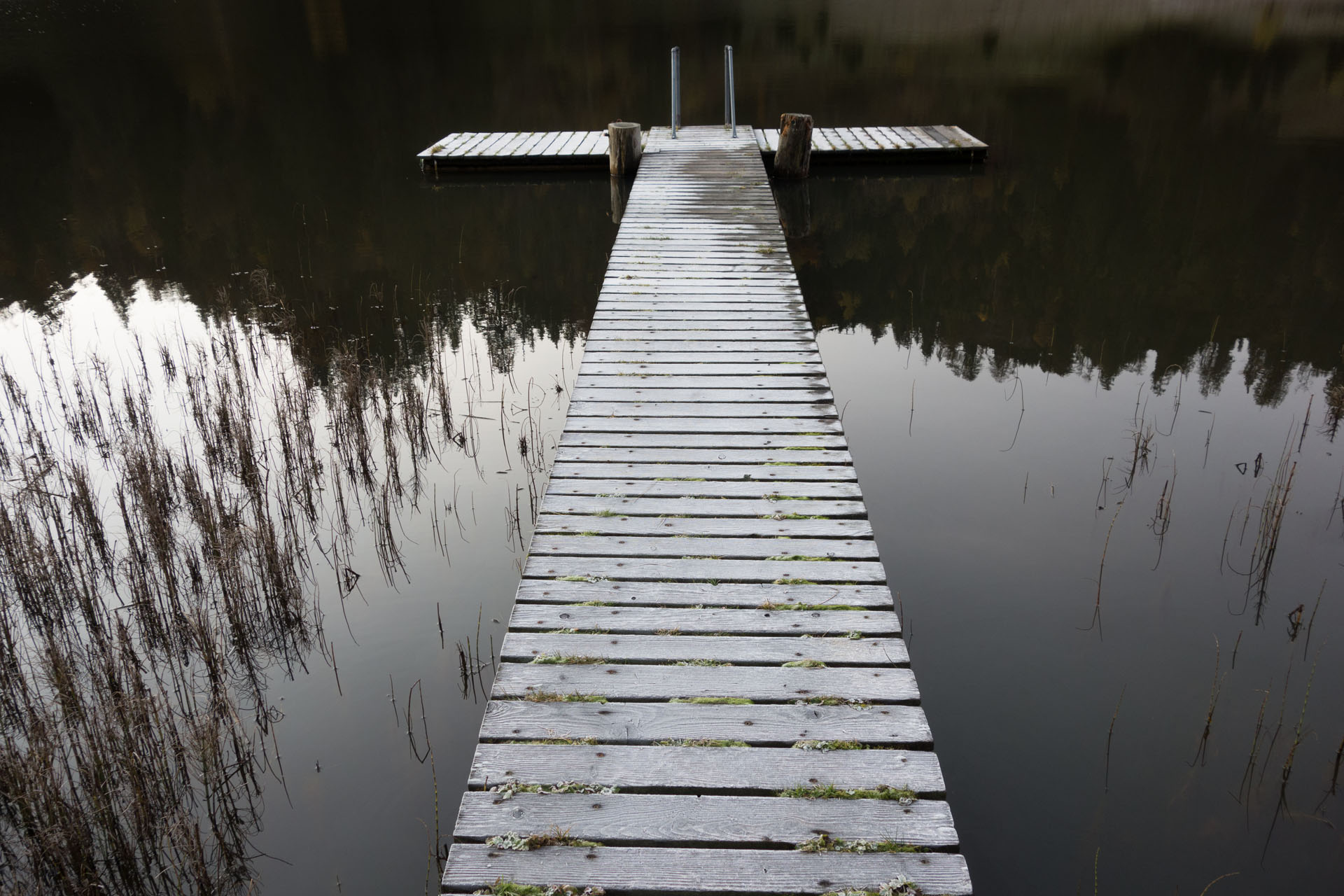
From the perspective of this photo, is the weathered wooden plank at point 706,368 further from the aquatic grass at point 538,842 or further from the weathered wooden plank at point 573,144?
the weathered wooden plank at point 573,144

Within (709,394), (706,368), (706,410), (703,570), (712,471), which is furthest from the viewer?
(706,368)

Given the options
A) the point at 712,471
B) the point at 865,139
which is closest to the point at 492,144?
the point at 865,139

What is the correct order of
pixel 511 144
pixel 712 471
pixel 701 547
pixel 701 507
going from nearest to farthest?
1. pixel 701 547
2. pixel 701 507
3. pixel 712 471
4. pixel 511 144

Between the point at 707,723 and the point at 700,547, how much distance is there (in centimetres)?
87

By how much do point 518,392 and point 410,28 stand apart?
19954mm

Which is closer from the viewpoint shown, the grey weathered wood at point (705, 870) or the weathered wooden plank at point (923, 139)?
the grey weathered wood at point (705, 870)

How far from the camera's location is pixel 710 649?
8.73ft

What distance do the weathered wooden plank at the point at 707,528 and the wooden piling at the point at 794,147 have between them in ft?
24.0

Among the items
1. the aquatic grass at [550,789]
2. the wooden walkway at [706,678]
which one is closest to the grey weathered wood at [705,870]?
the wooden walkway at [706,678]

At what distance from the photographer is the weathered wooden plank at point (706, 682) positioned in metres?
2.49

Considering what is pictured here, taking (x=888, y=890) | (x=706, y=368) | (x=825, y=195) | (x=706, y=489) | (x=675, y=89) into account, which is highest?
(x=675, y=89)

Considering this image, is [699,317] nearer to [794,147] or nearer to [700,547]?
[700,547]

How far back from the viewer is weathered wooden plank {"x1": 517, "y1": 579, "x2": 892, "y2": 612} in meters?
2.86

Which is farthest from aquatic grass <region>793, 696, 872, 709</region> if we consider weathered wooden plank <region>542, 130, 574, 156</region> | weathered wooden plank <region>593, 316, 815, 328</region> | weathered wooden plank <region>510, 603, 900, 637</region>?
weathered wooden plank <region>542, 130, 574, 156</region>
